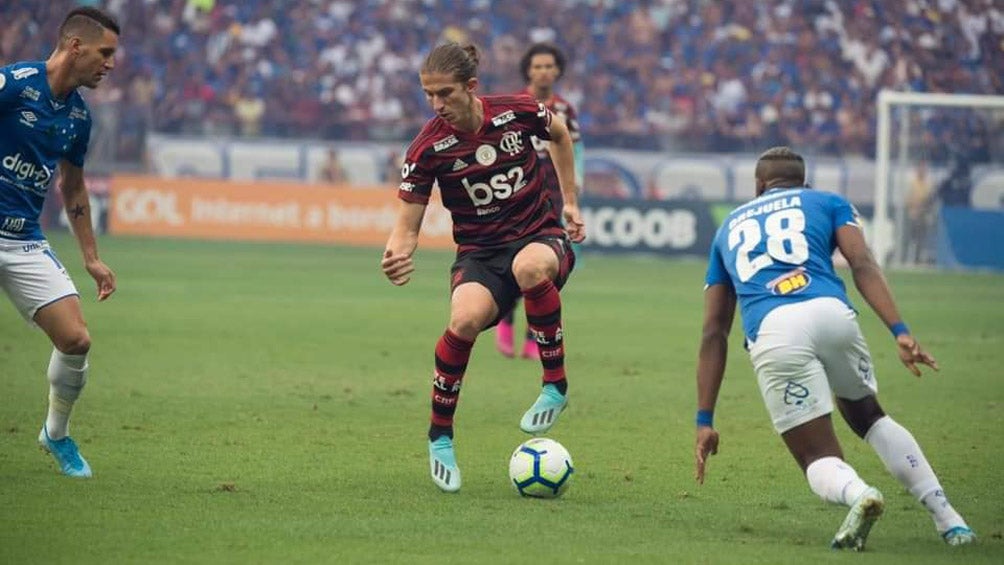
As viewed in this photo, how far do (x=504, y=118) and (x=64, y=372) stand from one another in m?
2.57

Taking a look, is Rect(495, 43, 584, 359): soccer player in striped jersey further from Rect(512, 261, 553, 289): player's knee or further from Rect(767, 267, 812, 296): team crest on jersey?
Rect(767, 267, 812, 296): team crest on jersey

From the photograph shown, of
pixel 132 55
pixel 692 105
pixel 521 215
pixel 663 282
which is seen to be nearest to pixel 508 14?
pixel 692 105

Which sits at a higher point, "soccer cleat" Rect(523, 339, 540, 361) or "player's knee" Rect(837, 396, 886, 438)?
"player's knee" Rect(837, 396, 886, 438)

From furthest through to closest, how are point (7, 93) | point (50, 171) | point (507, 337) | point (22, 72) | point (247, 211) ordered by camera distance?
1. point (247, 211)
2. point (507, 337)
3. point (50, 171)
4. point (22, 72)
5. point (7, 93)

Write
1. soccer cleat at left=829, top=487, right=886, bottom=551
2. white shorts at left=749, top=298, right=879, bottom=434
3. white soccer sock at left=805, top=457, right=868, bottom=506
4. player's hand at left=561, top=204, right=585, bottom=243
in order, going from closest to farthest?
A: soccer cleat at left=829, top=487, right=886, bottom=551
white soccer sock at left=805, top=457, right=868, bottom=506
white shorts at left=749, top=298, right=879, bottom=434
player's hand at left=561, top=204, right=585, bottom=243

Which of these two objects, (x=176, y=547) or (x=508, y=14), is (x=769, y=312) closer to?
(x=176, y=547)

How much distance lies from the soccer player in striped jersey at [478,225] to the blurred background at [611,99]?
62.5 feet

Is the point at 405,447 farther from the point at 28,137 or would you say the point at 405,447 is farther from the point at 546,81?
the point at 546,81

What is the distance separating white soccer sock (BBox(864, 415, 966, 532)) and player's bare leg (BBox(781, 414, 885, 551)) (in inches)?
8.8

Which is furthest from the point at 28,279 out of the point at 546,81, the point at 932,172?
the point at 932,172

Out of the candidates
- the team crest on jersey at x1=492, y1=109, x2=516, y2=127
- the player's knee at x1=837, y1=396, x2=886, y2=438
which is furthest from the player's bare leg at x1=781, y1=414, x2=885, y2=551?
the team crest on jersey at x1=492, y1=109, x2=516, y2=127

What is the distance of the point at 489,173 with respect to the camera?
8.09 m

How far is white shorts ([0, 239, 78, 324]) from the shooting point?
782 cm

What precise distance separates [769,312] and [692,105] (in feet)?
85.5
